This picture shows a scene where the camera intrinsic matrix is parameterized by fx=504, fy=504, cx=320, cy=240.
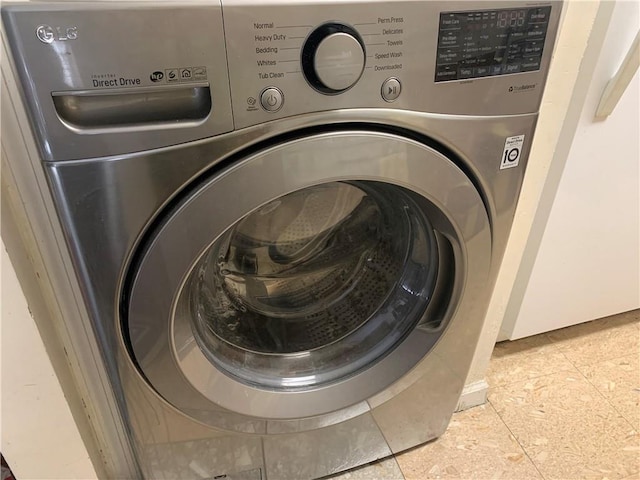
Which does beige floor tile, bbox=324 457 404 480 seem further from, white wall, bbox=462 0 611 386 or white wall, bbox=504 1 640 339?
white wall, bbox=504 1 640 339

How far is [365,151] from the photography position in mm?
612

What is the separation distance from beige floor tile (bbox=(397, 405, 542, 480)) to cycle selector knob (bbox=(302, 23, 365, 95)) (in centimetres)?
83

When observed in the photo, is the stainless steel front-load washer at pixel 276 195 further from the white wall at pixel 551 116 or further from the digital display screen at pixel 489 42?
the white wall at pixel 551 116

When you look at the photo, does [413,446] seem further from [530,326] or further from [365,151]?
[365,151]

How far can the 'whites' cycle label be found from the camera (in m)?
0.71

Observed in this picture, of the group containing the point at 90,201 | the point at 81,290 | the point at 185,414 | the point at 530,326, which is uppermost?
the point at 90,201

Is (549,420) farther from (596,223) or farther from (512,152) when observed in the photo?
(512,152)

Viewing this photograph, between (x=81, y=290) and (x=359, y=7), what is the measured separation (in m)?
0.46

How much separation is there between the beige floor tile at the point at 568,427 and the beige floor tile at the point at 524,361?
0.07 ft

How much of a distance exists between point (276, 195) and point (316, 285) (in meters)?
0.33

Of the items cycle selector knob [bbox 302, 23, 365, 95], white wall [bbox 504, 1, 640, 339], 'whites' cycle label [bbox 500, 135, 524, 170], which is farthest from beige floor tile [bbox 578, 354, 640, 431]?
cycle selector knob [bbox 302, 23, 365, 95]

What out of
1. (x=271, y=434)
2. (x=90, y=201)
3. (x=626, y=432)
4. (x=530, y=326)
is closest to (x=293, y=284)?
(x=271, y=434)

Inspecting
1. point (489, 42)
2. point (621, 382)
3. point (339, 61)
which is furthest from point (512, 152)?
point (621, 382)

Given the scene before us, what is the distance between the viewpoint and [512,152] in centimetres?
72
